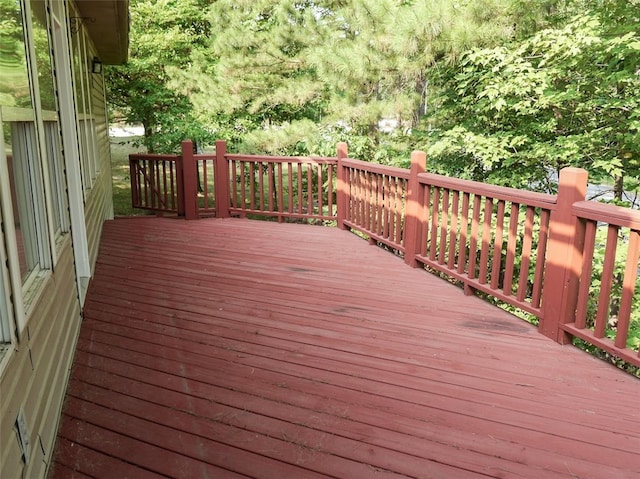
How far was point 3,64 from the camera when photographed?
1547 millimetres

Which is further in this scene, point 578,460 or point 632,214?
point 632,214

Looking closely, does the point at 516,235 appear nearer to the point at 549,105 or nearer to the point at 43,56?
the point at 43,56

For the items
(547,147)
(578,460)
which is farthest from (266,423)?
(547,147)

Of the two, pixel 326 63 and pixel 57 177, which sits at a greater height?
pixel 326 63

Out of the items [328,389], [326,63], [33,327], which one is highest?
[326,63]

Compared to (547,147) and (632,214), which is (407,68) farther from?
(632,214)

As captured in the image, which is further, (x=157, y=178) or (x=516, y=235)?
(x=157, y=178)

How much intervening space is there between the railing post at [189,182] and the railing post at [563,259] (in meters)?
4.91

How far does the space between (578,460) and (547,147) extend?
6316 millimetres

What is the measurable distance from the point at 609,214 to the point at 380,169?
8.77ft

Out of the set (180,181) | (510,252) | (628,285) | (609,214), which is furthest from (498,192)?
(180,181)

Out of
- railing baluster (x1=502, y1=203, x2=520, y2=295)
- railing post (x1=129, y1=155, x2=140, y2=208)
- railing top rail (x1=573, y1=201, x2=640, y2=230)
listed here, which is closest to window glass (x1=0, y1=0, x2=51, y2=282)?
railing top rail (x1=573, y1=201, x2=640, y2=230)

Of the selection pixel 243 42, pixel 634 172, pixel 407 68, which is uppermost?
pixel 243 42

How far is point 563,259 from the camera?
2977mm
